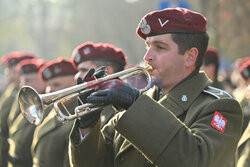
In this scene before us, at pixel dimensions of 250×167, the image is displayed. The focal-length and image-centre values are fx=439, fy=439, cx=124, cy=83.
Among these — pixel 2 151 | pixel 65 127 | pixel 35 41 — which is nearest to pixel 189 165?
pixel 65 127

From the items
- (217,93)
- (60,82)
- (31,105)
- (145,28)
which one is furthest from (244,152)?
(60,82)

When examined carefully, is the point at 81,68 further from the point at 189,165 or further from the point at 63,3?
the point at 63,3

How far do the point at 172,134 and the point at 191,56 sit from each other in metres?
0.78

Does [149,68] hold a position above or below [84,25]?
above

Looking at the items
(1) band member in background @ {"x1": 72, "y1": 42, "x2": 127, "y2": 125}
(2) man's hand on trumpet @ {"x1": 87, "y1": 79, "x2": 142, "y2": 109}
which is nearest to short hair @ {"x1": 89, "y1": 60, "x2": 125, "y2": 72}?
(1) band member in background @ {"x1": 72, "y1": 42, "x2": 127, "y2": 125}

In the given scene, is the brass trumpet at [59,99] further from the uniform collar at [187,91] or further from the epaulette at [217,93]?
the epaulette at [217,93]

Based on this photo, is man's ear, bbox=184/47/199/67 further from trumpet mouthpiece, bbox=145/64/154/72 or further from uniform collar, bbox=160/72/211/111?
trumpet mouthpiece, bbox=145/64/154/72

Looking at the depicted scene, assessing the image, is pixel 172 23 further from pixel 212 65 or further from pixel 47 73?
pixel 212 65

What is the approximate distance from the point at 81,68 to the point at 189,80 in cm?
191

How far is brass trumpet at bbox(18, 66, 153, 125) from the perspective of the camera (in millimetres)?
2842

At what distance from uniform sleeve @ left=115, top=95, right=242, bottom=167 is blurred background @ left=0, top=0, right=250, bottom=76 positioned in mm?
9780

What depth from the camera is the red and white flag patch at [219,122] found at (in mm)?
2809

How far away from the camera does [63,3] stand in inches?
1495

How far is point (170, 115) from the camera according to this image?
2668mm
